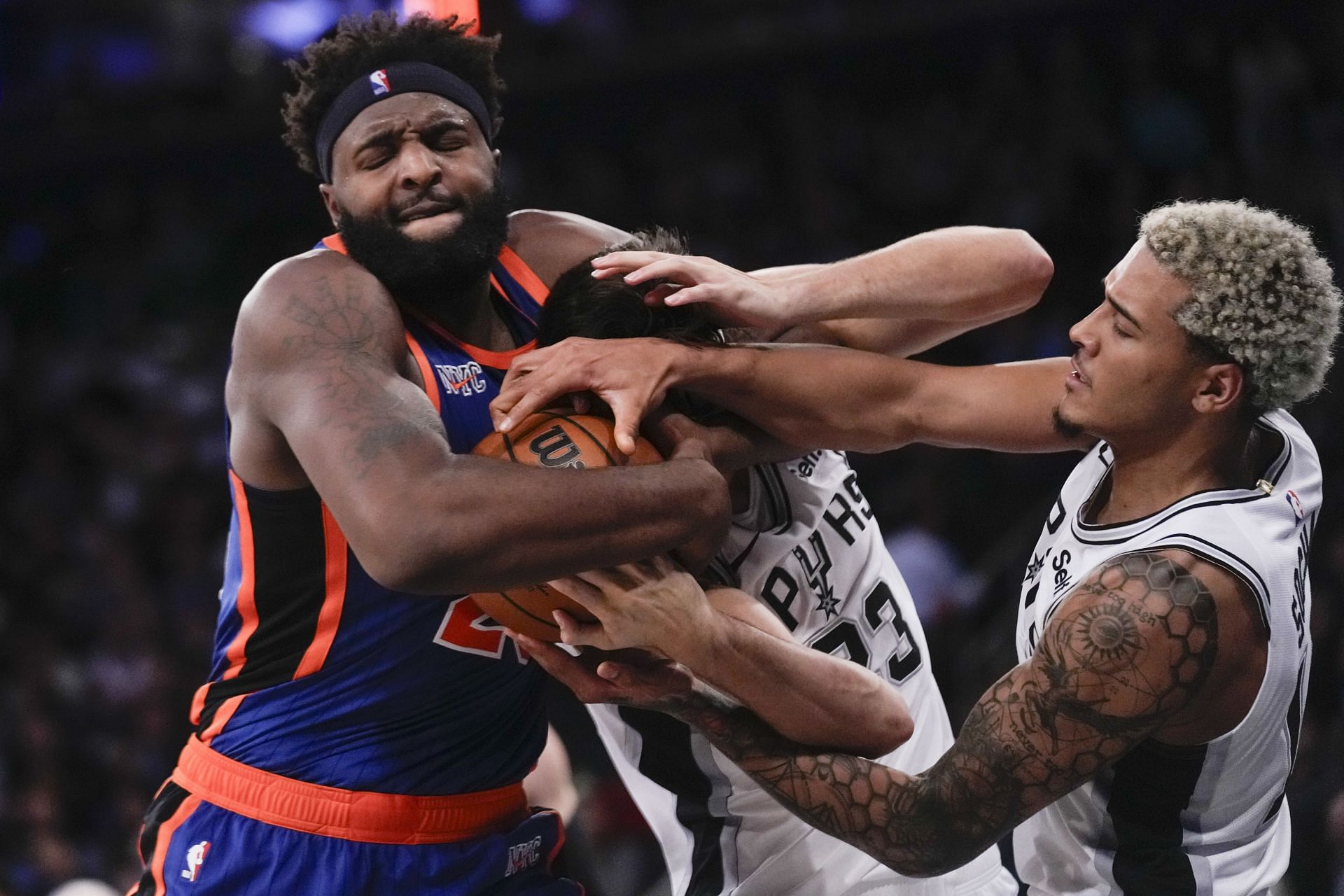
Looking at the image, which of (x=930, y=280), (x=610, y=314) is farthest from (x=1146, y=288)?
(x=610, y=314)

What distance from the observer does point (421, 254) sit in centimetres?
304

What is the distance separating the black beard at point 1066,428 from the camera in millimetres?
3008

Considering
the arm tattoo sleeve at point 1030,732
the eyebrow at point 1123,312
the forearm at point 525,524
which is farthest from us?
the eyebrow at point 1123,312

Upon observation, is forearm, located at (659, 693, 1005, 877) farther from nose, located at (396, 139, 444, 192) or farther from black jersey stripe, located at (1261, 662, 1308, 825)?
nose, located at (396, 139, 444, 192)

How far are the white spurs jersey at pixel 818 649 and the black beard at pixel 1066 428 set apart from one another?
0.70m

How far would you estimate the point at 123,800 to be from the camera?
834 cm

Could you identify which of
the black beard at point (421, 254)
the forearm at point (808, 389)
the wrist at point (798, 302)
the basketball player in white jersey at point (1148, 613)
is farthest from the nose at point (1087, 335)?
the black beard at point (421, 254)

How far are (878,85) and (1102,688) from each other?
342 inches

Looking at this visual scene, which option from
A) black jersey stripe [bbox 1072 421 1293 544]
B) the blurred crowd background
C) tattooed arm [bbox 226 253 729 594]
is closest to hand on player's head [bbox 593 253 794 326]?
tattooed arm [bbox 226 253 729 594]

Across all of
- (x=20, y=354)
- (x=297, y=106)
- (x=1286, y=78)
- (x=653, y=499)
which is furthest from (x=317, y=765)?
(x=20, y=354)

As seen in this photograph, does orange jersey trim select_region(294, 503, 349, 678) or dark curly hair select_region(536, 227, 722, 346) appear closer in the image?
orange jersey trim select_region(294, 503, 349, 678)

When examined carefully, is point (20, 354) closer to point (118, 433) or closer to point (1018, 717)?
point (118, 433)

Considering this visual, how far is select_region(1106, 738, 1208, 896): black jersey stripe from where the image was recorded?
9.43ft

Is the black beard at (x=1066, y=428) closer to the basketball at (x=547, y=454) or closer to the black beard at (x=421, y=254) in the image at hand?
the basketball at (x=547, y=454)
